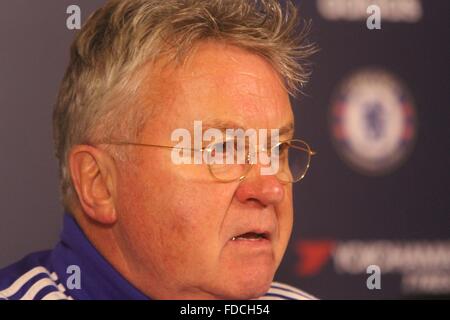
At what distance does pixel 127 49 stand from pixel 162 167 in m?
0.24

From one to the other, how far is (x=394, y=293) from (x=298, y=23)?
27.0 inches

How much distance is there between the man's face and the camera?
1402 mm

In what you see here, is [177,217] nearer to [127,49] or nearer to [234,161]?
[234,161]

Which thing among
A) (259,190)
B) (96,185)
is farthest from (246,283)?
(96,185)

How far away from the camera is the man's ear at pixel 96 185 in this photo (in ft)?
4.72

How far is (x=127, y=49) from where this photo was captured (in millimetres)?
1387

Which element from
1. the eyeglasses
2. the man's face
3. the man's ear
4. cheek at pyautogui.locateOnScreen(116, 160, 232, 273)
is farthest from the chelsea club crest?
the man's ear

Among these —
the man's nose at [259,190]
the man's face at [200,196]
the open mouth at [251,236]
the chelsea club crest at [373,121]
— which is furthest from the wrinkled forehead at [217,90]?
the chelsea club crest at [373,121]

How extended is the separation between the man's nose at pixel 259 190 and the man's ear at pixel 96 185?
0.83 feet

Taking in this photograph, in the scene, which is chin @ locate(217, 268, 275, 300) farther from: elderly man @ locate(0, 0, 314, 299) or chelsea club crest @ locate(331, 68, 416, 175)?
chelsea club crest @ locate(331, 68, 416, 175)

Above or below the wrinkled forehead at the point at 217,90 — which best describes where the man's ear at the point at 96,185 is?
below

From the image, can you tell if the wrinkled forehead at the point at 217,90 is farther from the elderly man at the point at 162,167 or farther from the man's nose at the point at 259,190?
the man's nose at the point at 259,190
